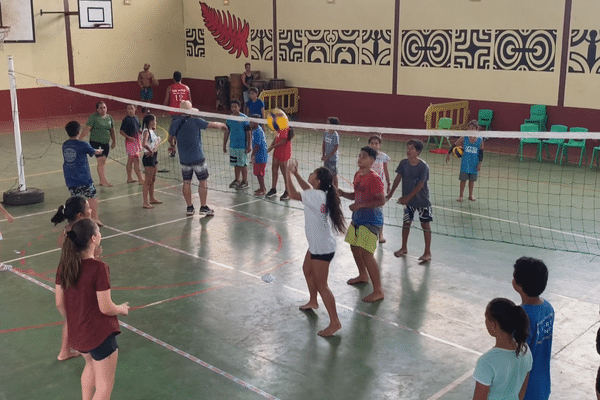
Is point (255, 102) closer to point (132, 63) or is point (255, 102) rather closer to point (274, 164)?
point (274, 164)

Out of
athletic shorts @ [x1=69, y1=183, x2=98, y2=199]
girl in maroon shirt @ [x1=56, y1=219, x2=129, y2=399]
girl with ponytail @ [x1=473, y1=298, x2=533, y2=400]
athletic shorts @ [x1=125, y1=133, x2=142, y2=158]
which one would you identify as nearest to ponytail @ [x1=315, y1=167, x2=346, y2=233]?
girl in maroon shirt @ [x1=56, y1=219, x2=129, y2=399]

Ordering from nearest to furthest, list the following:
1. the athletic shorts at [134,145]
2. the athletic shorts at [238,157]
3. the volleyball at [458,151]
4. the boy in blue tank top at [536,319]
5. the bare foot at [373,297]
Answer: the boy in blue tank top at [536,319] < the bare foot at [373,297] < the volleyball at [458,151] < the athletic shorts at [238,157] < the athletic shorts at [134,145]

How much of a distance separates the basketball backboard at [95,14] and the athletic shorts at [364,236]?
19528 millimetres

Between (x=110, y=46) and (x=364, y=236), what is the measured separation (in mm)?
19970

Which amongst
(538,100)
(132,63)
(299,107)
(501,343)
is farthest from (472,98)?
(501,343)

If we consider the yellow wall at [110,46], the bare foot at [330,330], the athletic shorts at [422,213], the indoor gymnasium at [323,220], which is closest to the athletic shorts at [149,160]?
the indoor gymnasium at [323,220]

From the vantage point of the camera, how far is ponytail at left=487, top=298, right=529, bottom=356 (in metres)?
3.55

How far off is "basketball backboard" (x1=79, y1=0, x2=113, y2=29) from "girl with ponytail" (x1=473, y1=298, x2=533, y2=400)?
23.2m

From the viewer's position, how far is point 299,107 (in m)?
23.5

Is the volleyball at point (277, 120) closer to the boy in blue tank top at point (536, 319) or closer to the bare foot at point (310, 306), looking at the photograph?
the bare foot at point (310, 306)

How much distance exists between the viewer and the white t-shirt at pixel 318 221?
6.42 metres

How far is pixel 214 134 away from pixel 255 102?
5.78m

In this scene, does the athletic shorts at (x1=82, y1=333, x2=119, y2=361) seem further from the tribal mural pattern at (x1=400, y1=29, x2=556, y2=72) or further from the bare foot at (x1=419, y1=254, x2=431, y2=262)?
the tribal mural pattern at (x1=400, y1=29, x2=556, y2=72)

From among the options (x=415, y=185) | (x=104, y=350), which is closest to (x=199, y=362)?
(x=104, y=350)
